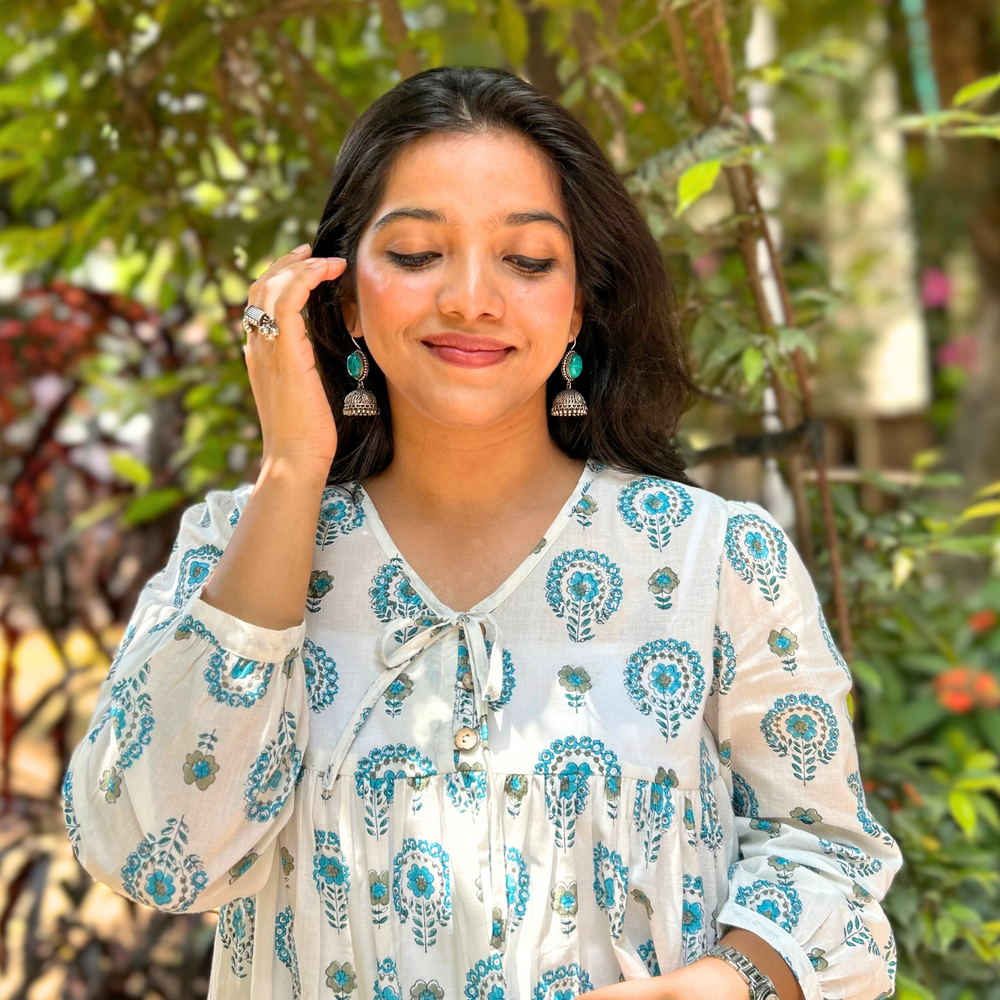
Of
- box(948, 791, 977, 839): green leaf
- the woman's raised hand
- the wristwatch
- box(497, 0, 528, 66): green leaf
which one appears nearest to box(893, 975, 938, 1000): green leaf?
box(948, 791, 977, 839): green leaf

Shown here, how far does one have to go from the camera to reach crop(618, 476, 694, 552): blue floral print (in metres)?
1.74

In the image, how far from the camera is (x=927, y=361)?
8234 millimetres

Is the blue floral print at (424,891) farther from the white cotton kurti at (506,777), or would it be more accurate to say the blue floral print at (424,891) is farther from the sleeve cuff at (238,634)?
the sleeve cuff at (238,634)

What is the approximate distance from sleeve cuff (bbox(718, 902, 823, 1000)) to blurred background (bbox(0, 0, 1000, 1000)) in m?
0.66

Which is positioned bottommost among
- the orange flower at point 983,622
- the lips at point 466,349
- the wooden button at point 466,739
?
the orange flower at point 983,622

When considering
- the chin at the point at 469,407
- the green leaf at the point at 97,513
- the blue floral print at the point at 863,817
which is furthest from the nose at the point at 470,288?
the green leaf at the point at 97,513

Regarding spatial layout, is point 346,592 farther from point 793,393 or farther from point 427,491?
point 793,393

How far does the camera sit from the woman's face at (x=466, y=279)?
1.64 m

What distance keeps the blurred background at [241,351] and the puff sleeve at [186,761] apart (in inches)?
29.5

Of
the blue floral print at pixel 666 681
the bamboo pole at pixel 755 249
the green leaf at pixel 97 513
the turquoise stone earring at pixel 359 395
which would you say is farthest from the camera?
the green leaf at pixel 97 513

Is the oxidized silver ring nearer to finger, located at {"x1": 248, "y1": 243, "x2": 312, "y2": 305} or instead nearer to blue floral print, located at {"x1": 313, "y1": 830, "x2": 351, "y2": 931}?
finger, located at {"x1": 248, "y1": 243, "x2": 312, "y2": 305}

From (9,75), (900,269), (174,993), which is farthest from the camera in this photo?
(900,269)

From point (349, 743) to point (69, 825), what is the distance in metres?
0.37

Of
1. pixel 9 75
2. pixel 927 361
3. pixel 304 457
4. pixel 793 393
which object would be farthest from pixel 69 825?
pixel 927 361
